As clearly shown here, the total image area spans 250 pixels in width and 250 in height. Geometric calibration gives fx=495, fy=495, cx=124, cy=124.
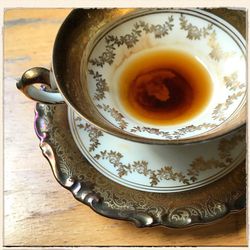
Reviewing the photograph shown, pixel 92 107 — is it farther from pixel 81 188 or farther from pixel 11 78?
pixel 11 78

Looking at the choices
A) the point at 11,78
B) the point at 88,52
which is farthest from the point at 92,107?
the point at 11,78

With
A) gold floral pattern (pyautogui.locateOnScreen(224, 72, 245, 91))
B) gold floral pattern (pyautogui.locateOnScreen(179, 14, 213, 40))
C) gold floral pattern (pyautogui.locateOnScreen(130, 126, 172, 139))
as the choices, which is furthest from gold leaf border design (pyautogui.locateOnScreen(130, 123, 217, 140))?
gold floral pattern (pyautogui.locateOnScreen(179, 14, 213, 40))

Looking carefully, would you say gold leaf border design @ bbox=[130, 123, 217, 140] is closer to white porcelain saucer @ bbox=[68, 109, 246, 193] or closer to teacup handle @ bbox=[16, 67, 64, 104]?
white porcelain saucer @ bbox=[68, 109, 246, 193]

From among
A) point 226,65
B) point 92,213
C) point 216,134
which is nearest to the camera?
point 216,134

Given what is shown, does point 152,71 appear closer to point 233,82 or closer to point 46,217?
point 233,82
